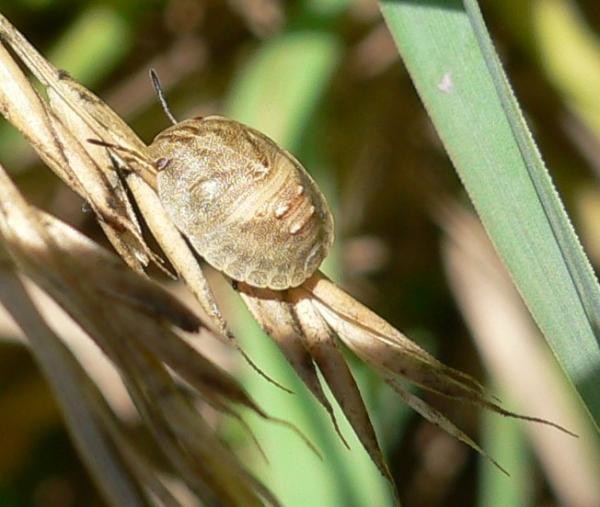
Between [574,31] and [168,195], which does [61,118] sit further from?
[574,31]

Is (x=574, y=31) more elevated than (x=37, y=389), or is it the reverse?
(x=574, y=31)

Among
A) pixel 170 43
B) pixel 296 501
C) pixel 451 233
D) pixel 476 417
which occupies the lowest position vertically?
pixel 476 417

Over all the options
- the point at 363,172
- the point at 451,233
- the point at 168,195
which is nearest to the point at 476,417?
the point at 451,233

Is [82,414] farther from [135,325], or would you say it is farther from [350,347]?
[350,347]

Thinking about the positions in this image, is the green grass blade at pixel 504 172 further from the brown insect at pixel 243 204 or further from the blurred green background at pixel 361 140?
the blurred green background at pixel 361 140

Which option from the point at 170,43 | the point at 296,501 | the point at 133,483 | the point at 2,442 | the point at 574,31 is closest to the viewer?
the point at 133,483

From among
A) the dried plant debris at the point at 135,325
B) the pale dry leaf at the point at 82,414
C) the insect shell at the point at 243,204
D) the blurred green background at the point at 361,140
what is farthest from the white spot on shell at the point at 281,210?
the blurred green background at the point at 361,140

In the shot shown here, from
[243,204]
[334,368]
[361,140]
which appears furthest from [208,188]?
[361,140]
